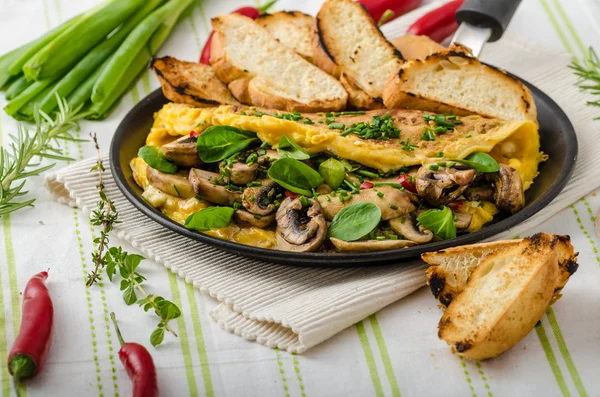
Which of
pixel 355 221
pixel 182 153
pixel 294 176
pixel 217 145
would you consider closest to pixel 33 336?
pixel 182 153

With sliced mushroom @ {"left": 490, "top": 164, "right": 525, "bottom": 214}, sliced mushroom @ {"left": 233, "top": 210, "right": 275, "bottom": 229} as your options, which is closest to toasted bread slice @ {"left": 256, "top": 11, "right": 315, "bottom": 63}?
sliced mushroom @ {"left": 233, "top": 210, "right": 275, "bottom": 229}

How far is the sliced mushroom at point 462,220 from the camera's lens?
3713 mm

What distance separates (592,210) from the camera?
13.9ft

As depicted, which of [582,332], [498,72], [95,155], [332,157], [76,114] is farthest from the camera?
[76,114]

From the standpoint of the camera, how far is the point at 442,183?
147 inches

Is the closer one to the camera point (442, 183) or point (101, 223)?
point (442, 183)

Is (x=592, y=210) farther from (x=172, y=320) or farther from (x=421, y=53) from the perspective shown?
(x=172, y=320)

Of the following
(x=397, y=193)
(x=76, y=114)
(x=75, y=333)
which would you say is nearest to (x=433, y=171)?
(x=397, y=193)

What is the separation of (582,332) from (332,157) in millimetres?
1534

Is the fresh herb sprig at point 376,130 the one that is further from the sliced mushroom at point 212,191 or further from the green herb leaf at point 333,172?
the sliced mushroom at point 212,191

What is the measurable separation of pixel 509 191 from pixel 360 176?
772 millimetres

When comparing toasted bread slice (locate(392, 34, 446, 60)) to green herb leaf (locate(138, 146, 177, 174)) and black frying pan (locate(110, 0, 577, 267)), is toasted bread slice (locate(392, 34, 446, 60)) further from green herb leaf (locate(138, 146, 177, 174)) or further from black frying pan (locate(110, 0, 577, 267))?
green herb leaf (locate(138, 146, 177, 174))

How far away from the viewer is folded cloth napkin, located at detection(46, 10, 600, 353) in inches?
134

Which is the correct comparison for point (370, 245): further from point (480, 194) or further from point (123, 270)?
point (123, 270)
